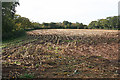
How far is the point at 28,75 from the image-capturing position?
16.2 ft

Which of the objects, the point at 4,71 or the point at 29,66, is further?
the point at 29,66

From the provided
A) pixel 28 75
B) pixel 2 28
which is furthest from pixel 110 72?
pixel 2 28

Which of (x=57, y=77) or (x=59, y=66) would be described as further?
(x=59, y=66)

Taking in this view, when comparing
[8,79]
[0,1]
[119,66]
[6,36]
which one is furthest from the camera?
[6,36]

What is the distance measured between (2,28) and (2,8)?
2.77 m

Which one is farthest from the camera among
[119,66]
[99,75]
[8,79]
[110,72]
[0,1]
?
[0,1]

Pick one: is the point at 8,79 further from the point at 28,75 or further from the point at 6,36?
the point at 6,36

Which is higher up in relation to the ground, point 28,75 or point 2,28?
point 2,28

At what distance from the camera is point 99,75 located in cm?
507

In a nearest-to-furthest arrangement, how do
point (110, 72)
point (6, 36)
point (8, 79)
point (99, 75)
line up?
point (8, 79) < point (99, 75) < point (110, 72) < point (6, 36)

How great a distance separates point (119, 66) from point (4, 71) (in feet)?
16.9

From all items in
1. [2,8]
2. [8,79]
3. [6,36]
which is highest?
[2,8]

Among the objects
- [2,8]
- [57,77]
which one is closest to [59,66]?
[57,77]

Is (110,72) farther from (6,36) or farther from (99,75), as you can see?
(6,36)
